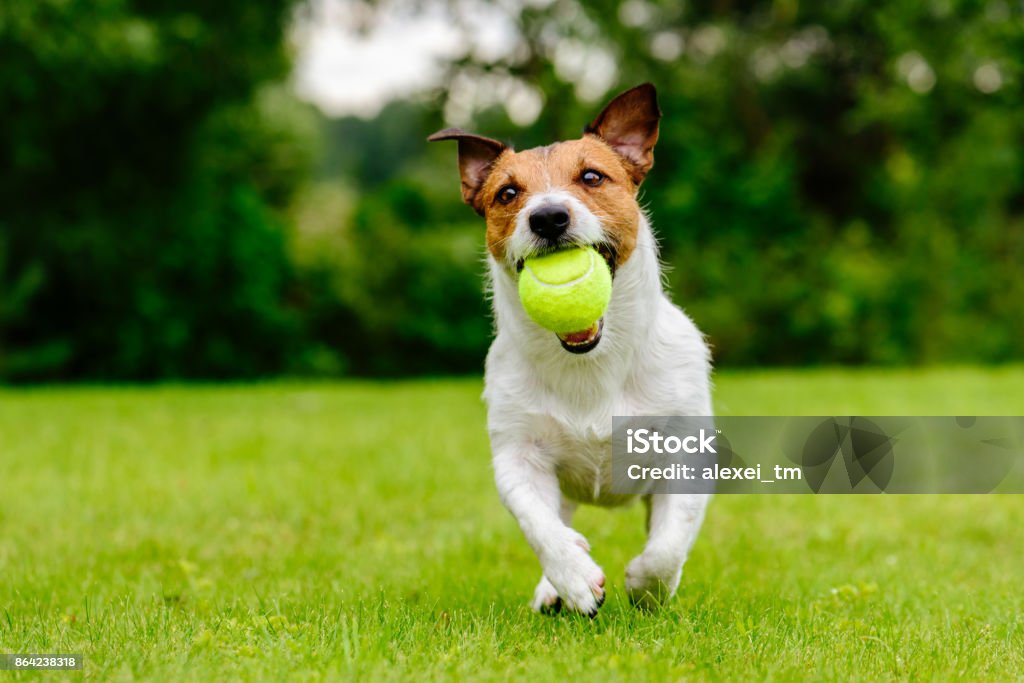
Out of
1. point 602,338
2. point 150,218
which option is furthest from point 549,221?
point 150,218

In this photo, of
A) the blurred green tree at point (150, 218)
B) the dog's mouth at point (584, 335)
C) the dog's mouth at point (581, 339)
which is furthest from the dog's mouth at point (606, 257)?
the blurred green tree at point (150, 218)

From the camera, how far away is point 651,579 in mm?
3715

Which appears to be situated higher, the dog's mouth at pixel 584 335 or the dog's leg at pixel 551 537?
the dog's mouth at pixel 584 335

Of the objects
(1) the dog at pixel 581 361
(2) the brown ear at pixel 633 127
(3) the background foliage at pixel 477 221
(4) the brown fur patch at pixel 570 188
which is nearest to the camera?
(1) the dog at pixel 581 361

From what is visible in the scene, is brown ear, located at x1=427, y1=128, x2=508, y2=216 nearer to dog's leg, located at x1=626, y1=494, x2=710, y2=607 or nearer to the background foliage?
dog's leg, located at x1=626, y1=494, x2=710, y2=607

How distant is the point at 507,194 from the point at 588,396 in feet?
2.82

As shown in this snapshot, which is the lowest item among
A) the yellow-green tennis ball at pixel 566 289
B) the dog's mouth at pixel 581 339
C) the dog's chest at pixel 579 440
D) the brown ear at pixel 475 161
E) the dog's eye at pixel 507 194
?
the dog's chest at pixel 579 440

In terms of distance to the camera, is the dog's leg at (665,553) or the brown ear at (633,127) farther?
the brown ear at (633,127)

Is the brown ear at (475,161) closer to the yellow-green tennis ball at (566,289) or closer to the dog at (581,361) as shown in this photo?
the dog at (581,361)

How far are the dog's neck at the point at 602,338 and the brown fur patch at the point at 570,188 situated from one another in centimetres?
9

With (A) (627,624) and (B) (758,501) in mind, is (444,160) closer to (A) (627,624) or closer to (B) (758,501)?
(B) (758,501)

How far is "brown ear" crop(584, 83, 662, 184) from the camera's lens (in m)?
4.18

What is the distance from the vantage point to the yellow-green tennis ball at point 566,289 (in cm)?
350

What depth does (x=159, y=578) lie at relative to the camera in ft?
15.8
